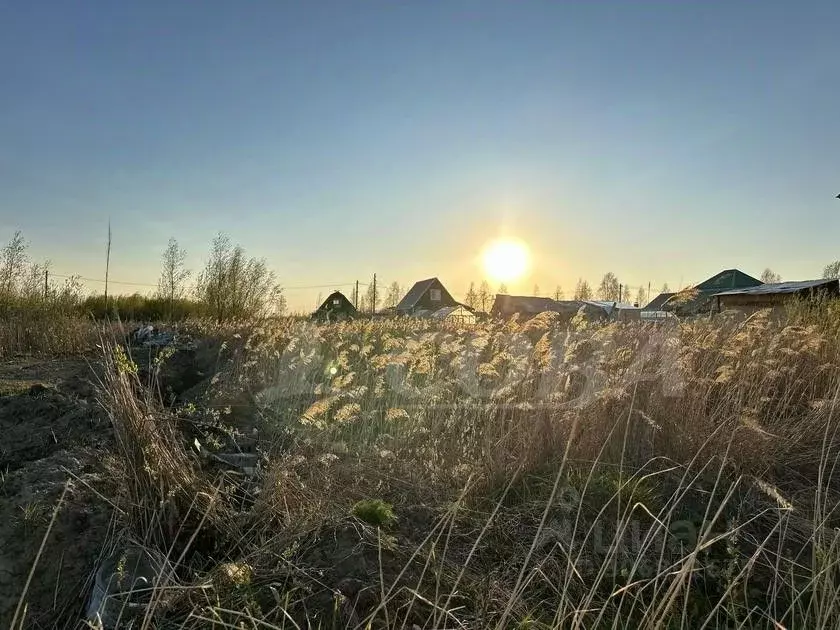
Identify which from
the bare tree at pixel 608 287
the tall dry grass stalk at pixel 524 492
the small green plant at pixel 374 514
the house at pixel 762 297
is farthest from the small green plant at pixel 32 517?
the bare tree at pixel 608 287

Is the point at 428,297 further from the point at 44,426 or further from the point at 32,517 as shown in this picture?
the point at 32,517

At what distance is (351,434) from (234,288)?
19423 mm

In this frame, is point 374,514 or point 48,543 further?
point 374,514

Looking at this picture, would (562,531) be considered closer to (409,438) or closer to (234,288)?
(409,438)

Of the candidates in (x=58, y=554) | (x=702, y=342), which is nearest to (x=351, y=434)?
(x=58, y=554)

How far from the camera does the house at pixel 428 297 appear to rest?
152 feet

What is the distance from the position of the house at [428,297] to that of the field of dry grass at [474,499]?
1621 inches

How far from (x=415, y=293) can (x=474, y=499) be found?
45529mm

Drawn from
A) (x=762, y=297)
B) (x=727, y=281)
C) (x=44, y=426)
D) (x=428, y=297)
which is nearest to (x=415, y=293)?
(x=428, y=297)

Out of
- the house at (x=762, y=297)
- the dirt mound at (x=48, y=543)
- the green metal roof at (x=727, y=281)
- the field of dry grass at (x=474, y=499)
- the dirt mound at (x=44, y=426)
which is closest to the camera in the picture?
the field of dry grass at (x=474, y=499)

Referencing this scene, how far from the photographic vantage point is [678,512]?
2721mm

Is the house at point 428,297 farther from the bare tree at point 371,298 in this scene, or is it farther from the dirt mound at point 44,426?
the dirt mound at point 44,426

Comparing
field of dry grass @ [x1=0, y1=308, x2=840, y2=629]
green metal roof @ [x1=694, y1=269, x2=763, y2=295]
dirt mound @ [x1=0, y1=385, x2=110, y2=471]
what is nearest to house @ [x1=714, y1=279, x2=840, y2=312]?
field of dry grass @ [x1=0, y1=308, x2=840, y2=629]

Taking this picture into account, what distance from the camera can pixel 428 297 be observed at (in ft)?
154
